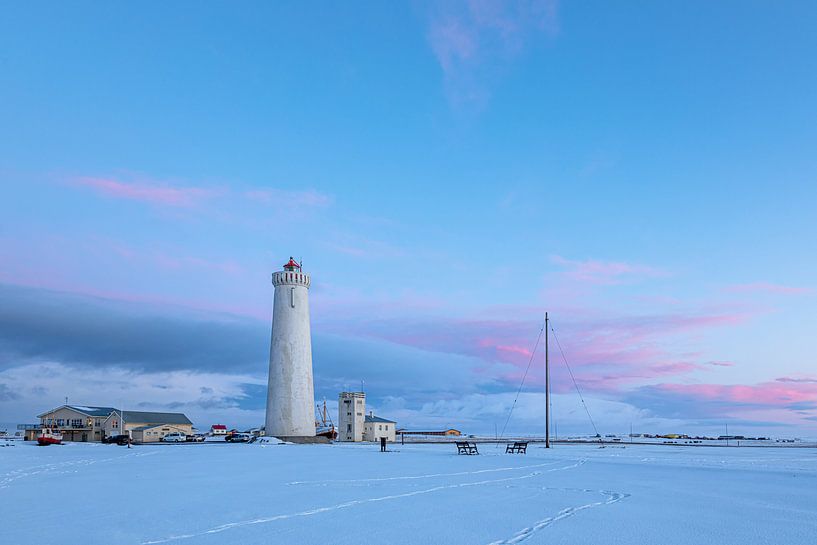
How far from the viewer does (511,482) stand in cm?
2150

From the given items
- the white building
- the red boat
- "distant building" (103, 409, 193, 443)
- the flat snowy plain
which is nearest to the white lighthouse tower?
the white building

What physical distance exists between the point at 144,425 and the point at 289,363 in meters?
40.7

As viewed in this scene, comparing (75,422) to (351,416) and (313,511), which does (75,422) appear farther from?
(313,511)

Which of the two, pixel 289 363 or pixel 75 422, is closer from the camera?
pixel 289 363

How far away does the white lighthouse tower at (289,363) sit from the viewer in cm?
6194

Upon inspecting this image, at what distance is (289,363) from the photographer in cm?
6197

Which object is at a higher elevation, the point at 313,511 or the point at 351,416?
the point at 313,511

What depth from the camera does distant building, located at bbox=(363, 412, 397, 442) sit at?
7812cm

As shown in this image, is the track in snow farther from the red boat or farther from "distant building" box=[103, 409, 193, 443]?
"distant building" box=[103, 409, 193, 443]

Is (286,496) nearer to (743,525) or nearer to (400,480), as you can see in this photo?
(400,480)

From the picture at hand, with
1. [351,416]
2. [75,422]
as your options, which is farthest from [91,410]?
[351,416]

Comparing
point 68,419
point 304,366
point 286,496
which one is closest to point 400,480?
point 286,496

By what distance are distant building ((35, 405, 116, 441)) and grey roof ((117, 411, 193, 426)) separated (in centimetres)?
387

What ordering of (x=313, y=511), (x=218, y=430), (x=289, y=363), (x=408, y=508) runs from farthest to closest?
(x=218, y=430), (x=289, y=363), (x=408, y=508), (x=313, y=511)
